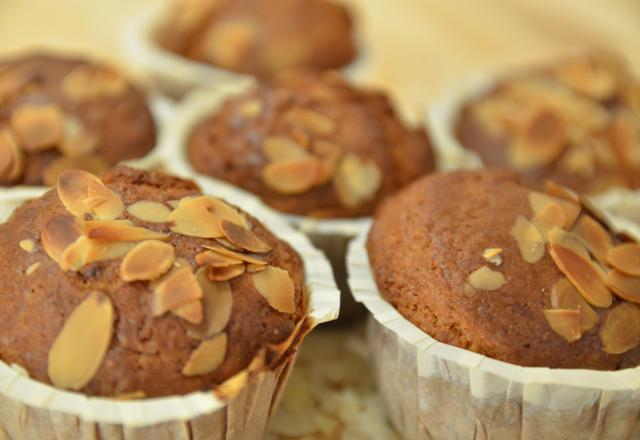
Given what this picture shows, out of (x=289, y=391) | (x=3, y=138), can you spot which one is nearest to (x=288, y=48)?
(x=3, y=138)

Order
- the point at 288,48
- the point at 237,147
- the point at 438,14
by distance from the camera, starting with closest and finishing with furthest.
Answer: the point at 237,147 → the point at 288,48 → the point at 438,14

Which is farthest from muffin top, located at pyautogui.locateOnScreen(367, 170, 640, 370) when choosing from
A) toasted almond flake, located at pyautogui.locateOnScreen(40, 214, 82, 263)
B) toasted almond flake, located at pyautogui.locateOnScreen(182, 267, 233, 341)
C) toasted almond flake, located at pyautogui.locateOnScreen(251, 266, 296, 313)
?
toasted almond flake, located at pyautogui.locateOnScreen(40, 214, 82, 263)

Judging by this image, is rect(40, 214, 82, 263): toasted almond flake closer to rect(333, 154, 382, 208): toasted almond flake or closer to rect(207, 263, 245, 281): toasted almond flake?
rect(207, 263, 245, 281): toasted almond flake

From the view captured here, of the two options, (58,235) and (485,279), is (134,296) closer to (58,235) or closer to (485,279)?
(58,235)

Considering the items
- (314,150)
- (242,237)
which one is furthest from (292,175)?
(242,237)

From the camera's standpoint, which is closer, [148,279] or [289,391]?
[148,279]

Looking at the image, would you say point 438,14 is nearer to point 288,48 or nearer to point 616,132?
point 288,48
